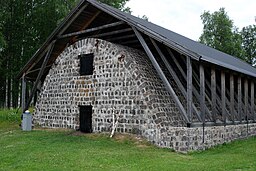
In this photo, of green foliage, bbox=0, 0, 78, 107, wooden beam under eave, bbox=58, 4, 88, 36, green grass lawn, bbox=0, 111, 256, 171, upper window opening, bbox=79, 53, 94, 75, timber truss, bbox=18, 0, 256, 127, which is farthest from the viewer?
green foliage, bbox=0, 0, 78, 107

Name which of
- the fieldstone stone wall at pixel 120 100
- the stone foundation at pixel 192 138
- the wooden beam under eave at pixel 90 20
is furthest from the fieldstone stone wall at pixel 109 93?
the wooden beam under eave at pixel 90 20

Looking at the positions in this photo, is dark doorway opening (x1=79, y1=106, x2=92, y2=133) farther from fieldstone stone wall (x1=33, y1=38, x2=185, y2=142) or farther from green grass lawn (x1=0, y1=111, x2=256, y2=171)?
green grass lawn (x1=0, y1=111, x2=256, y2=171)

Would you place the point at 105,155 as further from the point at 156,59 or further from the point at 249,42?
the point at 249,42

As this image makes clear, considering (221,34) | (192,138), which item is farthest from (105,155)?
(221,34)

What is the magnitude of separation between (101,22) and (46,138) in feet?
21.7

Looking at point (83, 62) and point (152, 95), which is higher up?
point (83, 62)

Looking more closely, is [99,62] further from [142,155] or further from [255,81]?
[255,81]

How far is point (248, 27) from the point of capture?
49.7 m

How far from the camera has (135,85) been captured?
13.3m

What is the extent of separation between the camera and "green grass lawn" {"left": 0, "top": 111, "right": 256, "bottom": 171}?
843 centimetres

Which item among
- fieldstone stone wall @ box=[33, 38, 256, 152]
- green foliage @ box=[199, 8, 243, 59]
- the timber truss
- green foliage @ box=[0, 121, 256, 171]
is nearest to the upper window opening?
fieldstone stone wall @ box=[33, 38, 256, 152]

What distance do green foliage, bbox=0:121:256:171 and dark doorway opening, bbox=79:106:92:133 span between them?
1.36 meters

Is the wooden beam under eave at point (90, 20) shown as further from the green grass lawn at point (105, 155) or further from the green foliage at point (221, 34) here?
the green foliage at point (221, 34)

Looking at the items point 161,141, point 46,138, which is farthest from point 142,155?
point 46,138
